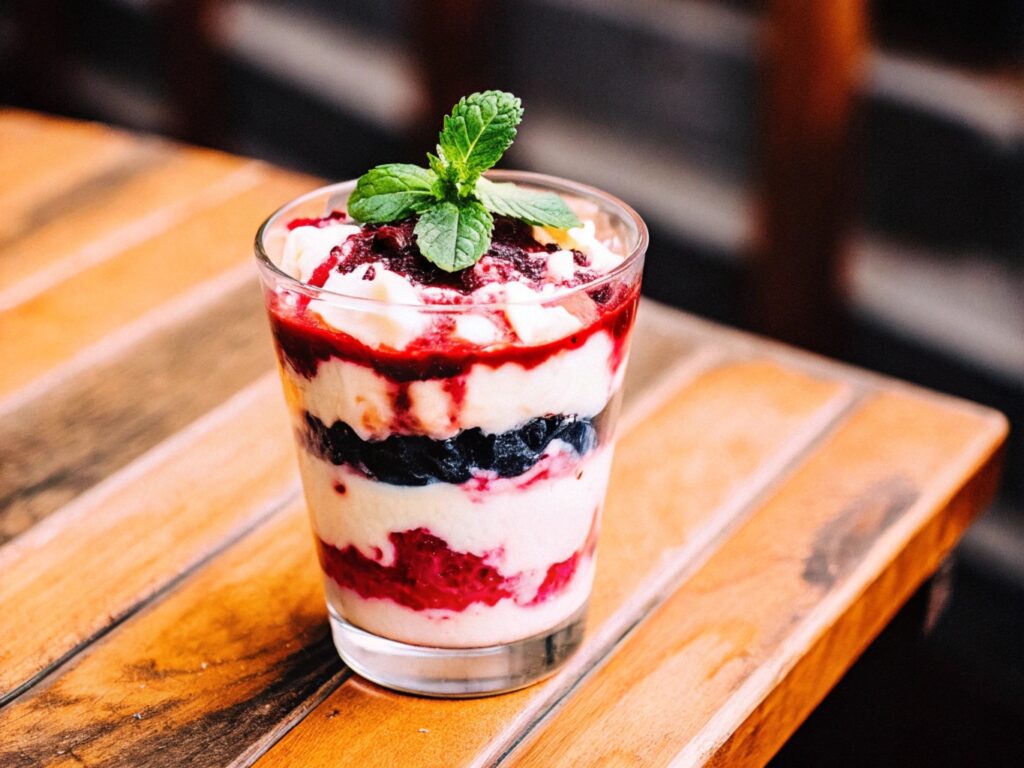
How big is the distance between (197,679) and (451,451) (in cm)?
29

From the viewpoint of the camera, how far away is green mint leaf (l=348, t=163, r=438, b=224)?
0.84 m

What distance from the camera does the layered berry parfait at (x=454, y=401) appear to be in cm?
77

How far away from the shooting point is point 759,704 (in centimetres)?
89

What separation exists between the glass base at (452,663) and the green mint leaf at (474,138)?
0.34 metres

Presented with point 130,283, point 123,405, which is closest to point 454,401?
point 123,405

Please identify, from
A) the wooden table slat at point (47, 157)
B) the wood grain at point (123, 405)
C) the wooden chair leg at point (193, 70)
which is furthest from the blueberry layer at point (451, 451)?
the wooden chair leg at point (193, 70)

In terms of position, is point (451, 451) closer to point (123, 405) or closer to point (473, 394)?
point (473, 394)

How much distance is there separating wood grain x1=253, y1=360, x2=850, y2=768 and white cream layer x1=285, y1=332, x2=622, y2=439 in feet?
0.71

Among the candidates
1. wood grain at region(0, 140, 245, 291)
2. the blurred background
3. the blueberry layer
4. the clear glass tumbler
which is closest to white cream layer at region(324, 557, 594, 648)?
the clear glass tumbler

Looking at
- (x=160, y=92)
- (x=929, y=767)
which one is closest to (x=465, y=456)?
(x=929, y=767)

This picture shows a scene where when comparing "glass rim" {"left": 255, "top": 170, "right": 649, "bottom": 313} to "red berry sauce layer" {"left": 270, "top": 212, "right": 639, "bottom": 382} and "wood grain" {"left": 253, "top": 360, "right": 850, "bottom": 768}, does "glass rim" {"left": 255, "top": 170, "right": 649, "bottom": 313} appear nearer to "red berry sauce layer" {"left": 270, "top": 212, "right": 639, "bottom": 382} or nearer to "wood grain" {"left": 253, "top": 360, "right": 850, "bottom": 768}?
"red berry sauce layer" {"left": 270, "top": 212, "right": 639, "bottom": 382}

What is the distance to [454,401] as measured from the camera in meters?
0.77

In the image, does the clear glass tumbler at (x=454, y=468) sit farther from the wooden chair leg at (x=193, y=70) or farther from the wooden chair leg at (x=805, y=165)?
the wooden chair leg at (x=193, y=70)

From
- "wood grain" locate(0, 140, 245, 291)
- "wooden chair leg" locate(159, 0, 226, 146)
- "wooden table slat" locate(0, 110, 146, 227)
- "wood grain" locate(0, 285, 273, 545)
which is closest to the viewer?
"wood grain" locate(0, 285, 273, 545)
